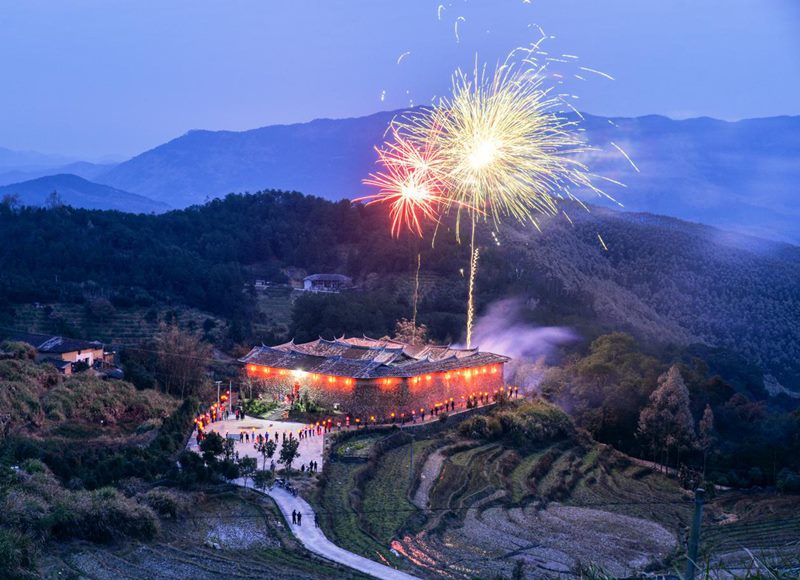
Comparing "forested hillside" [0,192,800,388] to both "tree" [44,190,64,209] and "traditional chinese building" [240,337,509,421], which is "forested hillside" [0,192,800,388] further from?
"traditional chinese building" [240,337,509,421]

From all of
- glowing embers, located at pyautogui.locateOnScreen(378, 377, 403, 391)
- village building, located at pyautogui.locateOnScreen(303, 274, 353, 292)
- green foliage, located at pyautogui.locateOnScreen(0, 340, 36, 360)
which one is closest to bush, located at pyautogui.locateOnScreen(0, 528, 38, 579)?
glowing embers, located at pyautogui.locateOnScreen(378, 377, 403, 391)

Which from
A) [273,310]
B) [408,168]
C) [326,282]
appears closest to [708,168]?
[326,282]

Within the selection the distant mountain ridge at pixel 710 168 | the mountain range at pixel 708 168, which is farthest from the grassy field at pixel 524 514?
the distant mountain ridge at pixel 710 168

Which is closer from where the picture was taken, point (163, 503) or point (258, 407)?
point (163, 503)

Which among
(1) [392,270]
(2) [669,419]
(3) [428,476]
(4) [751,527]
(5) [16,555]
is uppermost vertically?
(1) [392,270]

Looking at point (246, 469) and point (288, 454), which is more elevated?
point (288, 454)

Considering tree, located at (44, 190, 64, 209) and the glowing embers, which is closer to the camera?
the glowing embers

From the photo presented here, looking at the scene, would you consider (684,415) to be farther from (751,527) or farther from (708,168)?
(708,168)

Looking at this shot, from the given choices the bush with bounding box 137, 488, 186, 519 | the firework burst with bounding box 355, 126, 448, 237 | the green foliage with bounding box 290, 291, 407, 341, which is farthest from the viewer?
the green foliage with bounding box 290, 291, 407, 341
